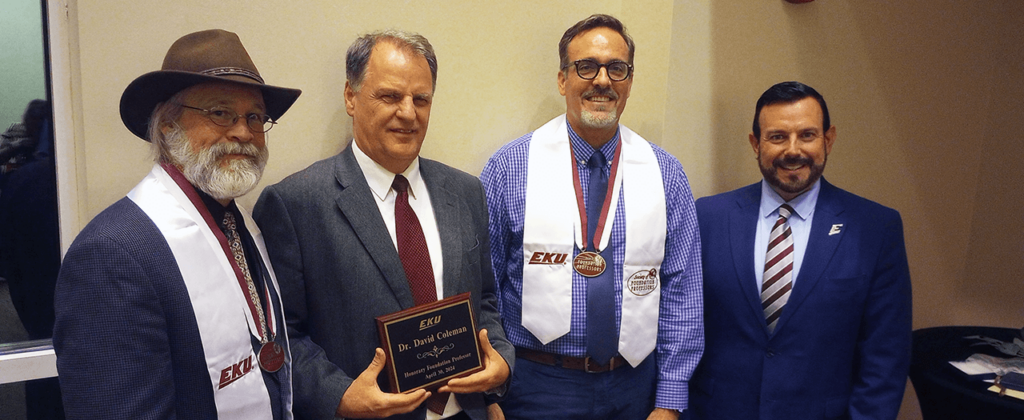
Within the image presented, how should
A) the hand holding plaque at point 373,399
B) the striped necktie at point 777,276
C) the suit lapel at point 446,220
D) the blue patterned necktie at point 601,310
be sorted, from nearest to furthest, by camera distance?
1. the hand holding plaque at point 373,399
2. the suit lapel at point 446,220
3. the blue patterned necktie at point 601,310
4. the striped necktie at point 777,276

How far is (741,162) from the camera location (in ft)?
10.5

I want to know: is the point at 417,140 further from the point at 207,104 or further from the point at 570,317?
the point at 570,317

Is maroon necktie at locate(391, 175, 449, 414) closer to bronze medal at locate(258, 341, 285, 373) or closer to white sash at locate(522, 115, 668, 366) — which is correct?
bronze medal at locate(258, 341, 285, 373)

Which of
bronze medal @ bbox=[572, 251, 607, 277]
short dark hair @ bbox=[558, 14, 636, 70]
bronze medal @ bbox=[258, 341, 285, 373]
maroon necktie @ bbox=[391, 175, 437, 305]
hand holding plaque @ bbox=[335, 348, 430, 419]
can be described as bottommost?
hand holding plaque @ bbox=[335, 348, 430, 419]

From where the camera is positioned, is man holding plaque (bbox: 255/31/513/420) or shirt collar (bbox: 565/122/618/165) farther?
shirt collar (bbox: 565/122/618/165)

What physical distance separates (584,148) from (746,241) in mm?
727

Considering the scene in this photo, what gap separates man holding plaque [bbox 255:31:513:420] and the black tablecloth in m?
1.98

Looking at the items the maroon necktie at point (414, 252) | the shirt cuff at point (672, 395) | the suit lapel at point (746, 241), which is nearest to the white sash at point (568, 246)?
the shirt cuff at point (672, 395)

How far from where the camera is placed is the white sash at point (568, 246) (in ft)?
7.49

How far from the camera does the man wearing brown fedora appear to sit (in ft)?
4.35

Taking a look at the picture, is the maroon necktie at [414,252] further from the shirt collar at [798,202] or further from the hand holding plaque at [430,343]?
the shirt collar at [798,202]

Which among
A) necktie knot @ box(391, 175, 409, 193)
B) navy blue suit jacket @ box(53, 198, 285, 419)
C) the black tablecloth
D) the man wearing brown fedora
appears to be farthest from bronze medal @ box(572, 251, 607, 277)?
the black tablecloth

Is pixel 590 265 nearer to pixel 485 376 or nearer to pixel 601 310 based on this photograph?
pixel 601 310

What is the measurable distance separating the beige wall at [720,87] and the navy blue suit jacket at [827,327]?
0.84 m
